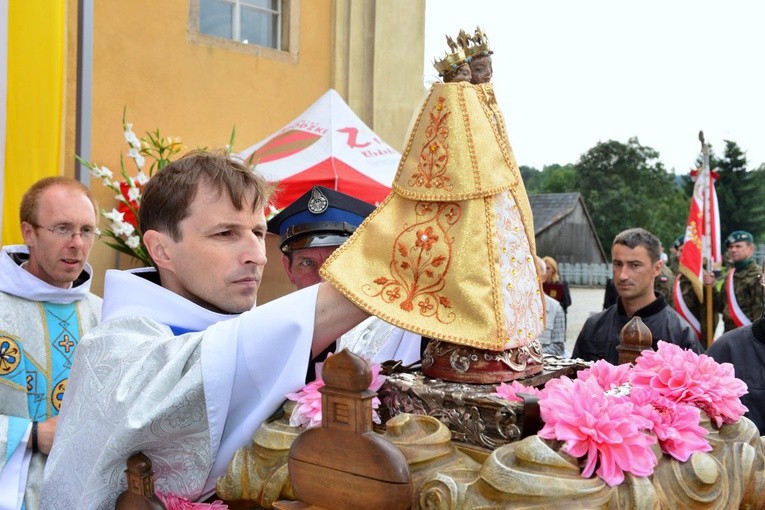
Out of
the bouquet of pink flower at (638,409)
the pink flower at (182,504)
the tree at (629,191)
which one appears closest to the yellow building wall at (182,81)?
the pink flower at (182,504)

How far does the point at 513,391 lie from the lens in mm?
1441

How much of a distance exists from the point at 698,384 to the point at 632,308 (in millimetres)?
2774

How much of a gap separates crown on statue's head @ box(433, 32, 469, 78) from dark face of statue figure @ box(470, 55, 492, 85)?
32 mm

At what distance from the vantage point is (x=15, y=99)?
192 inches

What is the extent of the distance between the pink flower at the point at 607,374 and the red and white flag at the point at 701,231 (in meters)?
5.55

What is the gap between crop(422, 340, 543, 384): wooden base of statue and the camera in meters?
1.52

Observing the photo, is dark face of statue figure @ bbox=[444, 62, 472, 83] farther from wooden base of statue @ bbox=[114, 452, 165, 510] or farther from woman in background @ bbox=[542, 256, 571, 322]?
woman in background @ bbox=[542, 256, 571, 322]

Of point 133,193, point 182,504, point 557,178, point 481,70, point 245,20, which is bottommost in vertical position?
point 182,504

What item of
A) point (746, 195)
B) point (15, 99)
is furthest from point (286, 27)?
point (746, 195)

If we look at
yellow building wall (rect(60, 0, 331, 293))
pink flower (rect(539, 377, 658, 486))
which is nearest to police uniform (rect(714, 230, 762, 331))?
yellow building wall (rect(60, 0, 331, 293))

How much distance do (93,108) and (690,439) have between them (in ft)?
19.0

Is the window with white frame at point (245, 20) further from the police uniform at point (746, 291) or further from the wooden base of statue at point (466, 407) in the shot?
the wooden base of statue at point (466, 407)

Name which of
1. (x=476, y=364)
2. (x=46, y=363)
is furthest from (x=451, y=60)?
(x=46, y=363)

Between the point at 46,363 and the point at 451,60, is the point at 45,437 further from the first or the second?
the point at 451,60
